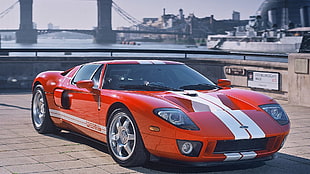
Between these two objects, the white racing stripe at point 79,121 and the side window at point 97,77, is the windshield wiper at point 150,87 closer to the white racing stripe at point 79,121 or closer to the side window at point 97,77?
the side window at point 97,77

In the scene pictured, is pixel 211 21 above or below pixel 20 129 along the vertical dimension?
above

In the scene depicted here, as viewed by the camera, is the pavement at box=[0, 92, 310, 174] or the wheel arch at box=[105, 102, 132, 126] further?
the wheel arch at box=[105, 102, 132, 126]

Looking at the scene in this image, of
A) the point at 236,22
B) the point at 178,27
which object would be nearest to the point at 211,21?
the point at 236,22

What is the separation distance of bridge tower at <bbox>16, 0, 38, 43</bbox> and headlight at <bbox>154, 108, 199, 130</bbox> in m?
72.2

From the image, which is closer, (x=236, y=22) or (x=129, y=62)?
(x=129, y=62)

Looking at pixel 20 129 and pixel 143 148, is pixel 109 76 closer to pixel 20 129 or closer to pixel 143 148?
pixel 143 148

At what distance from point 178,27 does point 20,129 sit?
4408 inches

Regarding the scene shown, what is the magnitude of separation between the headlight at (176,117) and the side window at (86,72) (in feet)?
5.60

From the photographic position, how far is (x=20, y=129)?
7.71 m

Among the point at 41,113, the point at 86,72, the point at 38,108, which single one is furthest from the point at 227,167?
the point at 38,108

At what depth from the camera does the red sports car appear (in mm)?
4676

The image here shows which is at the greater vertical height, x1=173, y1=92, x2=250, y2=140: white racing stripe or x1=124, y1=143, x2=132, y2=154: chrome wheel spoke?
x1=173, y1=92, x2=250, y2=140: white racing stripe

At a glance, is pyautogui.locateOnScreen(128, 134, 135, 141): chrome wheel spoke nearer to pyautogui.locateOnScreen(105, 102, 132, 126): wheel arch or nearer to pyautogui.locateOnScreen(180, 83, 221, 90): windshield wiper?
pyautogui.locateOnScreen(105, 102, 132, 126): wheel arch

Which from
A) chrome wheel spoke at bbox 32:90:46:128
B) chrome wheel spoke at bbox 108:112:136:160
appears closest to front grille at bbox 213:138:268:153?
chrome wheel spoke at bbox 108:112:136:160
